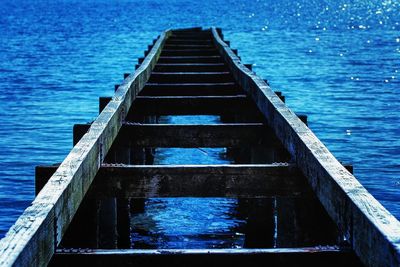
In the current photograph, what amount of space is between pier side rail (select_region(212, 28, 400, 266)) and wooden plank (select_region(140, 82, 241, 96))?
4.28 metres

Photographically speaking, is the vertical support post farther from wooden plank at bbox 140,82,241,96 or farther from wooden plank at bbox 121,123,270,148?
wooden plank at bbox 121,123,270,148

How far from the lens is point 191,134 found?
27.6 ft

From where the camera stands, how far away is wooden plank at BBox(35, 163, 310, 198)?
5.86m

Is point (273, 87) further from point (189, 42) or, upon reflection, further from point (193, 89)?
point (193, 89)

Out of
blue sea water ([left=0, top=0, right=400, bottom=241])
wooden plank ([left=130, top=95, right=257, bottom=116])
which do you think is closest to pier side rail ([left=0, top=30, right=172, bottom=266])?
wooden plank ([left=130, top=95, right=257, bottom=116])

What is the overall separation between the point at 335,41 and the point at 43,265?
7596 cm

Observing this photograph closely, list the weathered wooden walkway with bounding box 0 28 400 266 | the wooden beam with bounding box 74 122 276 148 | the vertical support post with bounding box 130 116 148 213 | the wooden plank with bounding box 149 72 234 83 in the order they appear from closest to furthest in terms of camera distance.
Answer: the weathered wooden walkway with bounding box 0 28 400 266, the wooden beam with bounding box 74 122 276 148, the vertical support post with bounding box 130 116 148 213, the wooden plank with bounding box 149 72 234 83

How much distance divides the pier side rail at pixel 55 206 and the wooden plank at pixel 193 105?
2922mm

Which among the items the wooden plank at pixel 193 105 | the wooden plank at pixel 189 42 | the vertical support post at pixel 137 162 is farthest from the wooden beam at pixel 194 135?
the wooden plank at pixel 189 42

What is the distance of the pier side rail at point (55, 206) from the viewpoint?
3.79 m

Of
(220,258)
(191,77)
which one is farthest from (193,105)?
(220,258)

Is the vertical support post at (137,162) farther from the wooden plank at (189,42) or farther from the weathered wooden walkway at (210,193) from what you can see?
the wooden plank at (189,42)

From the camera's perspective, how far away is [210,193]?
5.88 metres

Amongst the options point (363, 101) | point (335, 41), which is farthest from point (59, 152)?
point (335, 41)
